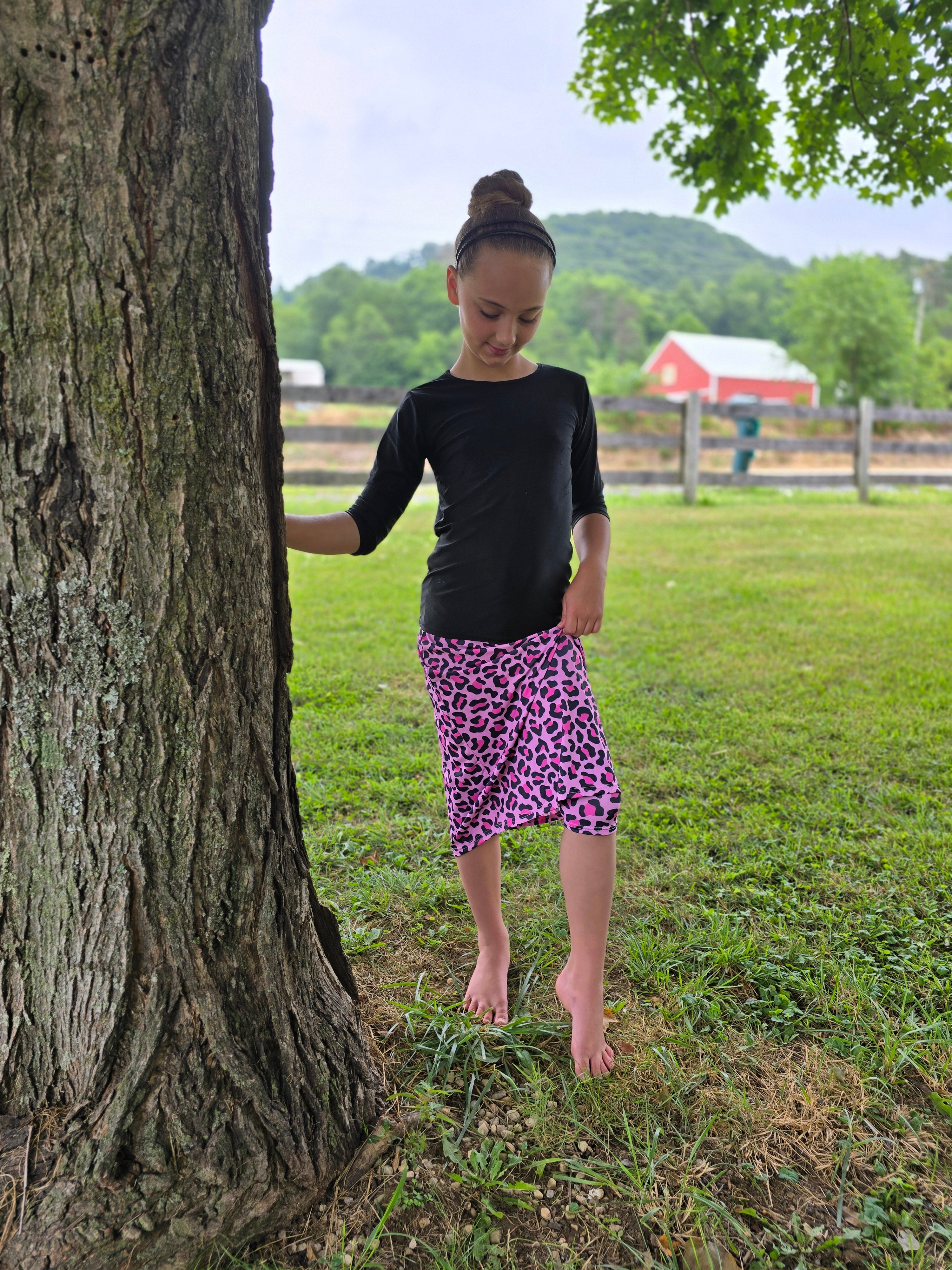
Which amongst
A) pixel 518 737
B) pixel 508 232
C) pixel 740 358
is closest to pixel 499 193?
pixel 508 232

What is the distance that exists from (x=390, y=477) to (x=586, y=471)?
453mm

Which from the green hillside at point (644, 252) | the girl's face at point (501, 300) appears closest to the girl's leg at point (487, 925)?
the girl's face at point (501, 300)

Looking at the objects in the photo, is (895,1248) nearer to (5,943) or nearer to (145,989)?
(145,989)

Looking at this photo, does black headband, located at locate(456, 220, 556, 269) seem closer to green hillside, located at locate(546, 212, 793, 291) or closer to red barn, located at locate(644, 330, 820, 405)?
red barn, located at locate(644, 330, 820, 405)

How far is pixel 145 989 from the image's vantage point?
1336mm

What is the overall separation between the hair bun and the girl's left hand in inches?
29.3

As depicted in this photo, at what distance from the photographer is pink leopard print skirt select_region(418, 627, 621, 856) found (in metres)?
1.74

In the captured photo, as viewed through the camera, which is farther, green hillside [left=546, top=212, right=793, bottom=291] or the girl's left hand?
green hillside [left=546, top=212, right=793, bottom=291]

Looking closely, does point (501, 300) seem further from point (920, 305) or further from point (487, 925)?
point (920, 305)

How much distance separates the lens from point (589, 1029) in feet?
5.68

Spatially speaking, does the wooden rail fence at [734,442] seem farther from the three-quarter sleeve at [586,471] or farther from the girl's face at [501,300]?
the girl's face at [501,300]

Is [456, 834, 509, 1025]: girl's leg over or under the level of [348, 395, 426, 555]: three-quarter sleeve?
under

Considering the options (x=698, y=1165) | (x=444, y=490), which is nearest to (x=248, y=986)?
(x=698, y=1165)

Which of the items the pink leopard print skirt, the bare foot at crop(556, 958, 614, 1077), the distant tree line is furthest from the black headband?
the distant tree line
